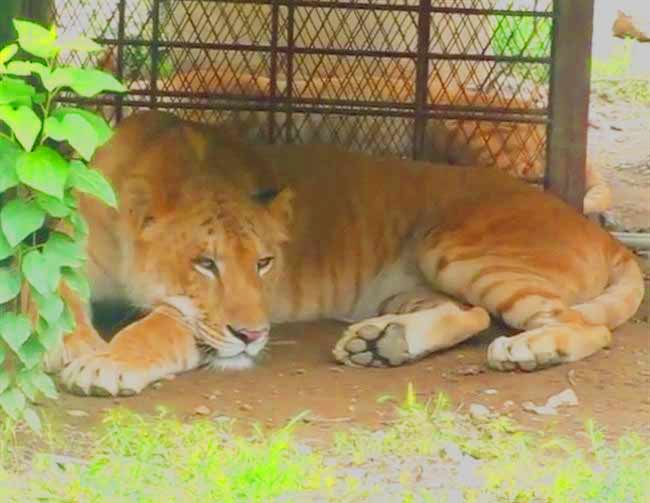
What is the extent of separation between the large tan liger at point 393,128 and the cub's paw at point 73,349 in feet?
7.26

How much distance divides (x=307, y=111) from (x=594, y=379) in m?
2.22

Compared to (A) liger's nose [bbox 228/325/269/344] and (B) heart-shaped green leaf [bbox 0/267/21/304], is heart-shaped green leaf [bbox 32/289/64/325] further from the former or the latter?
(A) liger's nose [bbox 228/325/269/344]

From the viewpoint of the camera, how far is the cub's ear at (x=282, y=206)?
17.8 feet

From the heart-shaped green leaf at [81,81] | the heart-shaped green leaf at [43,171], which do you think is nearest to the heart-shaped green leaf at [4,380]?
the heart-shaped green leaf at [43,171]

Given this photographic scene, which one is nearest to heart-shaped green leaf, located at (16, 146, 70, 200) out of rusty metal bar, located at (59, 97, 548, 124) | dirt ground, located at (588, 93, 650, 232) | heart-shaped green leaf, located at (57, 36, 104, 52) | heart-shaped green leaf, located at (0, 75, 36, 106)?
heart-shaped green leaf, located at (0, 75, 36, 106)

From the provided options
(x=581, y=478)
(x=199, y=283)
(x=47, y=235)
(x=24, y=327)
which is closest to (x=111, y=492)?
(x=24, y=327)

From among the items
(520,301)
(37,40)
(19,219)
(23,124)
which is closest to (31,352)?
(19,219)

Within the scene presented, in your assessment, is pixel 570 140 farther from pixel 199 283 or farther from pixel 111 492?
pixel 111 492

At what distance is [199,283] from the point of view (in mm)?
5160

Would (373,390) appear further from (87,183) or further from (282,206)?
(87,183)

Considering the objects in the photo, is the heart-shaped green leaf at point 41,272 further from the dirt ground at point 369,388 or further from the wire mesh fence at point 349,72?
the wire mesh fence at point 349,72

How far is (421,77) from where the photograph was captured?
6957mm

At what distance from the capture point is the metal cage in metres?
6.83

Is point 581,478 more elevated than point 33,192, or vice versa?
point 33,192
